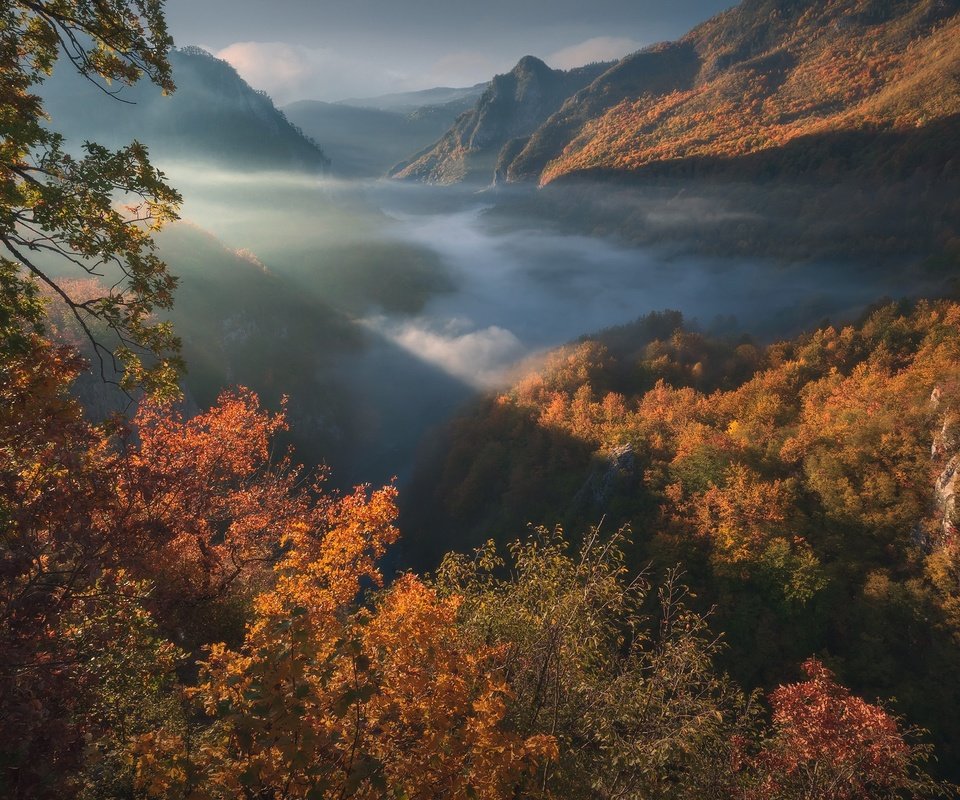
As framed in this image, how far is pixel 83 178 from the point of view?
7137 millimetres

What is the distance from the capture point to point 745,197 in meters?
186

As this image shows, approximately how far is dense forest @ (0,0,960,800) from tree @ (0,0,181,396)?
0.05 meters

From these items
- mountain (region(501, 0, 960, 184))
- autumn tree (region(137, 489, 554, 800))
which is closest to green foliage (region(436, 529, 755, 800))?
autumn tree (region(137, 489, 554, 800))

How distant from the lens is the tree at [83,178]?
269 inches

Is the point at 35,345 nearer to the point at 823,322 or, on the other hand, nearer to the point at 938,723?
the point at 938,723

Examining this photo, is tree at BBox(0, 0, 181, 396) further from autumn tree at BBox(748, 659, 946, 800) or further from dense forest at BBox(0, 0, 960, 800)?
autumn tree at BBox(748, 659, 946, 800)

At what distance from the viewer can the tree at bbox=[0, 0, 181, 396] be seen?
683cm

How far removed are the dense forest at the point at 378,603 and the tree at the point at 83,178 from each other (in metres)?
0.05

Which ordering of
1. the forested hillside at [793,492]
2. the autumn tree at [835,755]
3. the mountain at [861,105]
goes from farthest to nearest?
the mountain at [861,105], the forested hillside at [793,492], the autumn tree at [835,755]

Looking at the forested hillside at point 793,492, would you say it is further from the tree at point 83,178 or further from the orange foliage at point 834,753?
the tree at point 83,178

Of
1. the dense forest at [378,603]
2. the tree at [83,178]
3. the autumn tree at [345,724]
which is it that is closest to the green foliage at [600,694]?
the dense forest at [378,603]

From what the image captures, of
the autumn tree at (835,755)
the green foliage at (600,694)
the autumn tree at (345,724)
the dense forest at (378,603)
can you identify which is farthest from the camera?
the autumn tree at (835,755)

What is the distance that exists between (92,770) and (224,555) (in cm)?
1287

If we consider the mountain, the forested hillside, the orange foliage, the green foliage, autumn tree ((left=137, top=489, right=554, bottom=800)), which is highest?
the mountain
